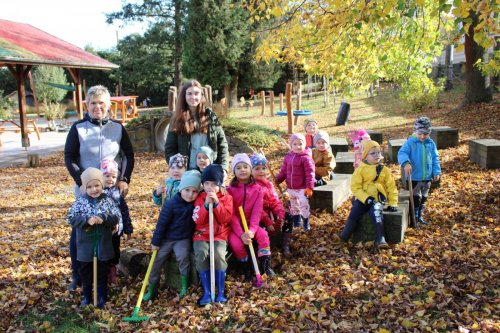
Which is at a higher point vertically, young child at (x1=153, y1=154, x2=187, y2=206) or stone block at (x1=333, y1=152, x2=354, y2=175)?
young child at (x1=153, y1=154, x2=187, y2=206)

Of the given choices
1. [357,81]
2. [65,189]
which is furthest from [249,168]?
[65,189]

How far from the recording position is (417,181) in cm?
556

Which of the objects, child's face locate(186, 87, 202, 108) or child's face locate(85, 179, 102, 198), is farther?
child's face locate(186, 87, 202, 108)

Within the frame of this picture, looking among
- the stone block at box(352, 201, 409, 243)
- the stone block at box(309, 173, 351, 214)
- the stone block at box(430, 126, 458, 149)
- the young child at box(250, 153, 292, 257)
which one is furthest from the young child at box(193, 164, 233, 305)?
the stone block at box(430, 126, 458, 149)

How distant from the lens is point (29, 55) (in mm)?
12945

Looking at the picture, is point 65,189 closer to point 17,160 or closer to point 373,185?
point 17,160

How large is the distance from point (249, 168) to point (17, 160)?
11.8 meters

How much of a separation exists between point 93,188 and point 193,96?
4.08 ft

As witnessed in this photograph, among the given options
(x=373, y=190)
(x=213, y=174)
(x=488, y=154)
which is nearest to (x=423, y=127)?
(x=373, y=190)

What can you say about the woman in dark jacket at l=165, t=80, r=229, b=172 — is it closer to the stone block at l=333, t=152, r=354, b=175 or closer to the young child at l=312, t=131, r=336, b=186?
the young child at l=312, t=131, r=336, b=186

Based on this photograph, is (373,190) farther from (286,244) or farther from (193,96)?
(193,96)

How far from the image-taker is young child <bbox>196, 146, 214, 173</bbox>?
431cm

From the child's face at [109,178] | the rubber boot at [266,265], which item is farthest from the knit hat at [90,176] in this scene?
the rubber boot at [266,265]

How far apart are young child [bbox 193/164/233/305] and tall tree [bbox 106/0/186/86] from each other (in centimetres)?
2468
